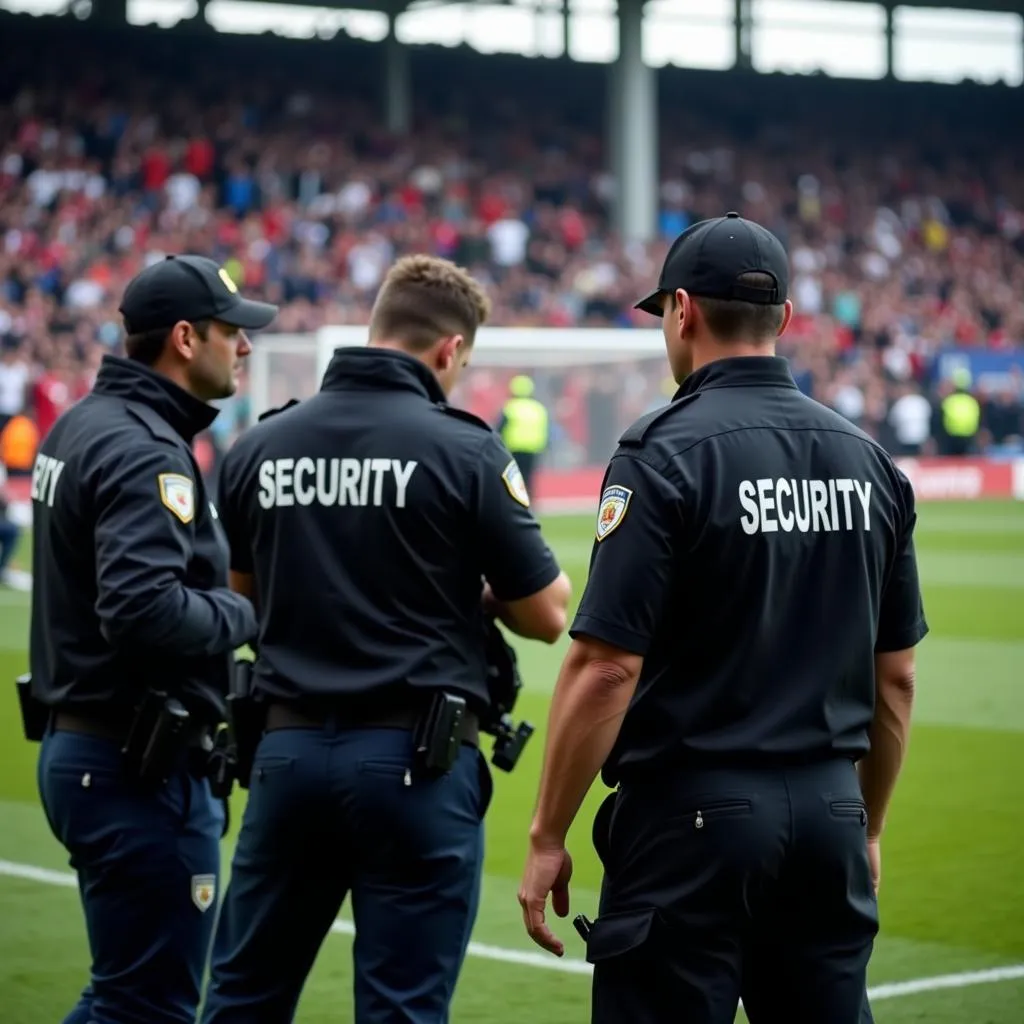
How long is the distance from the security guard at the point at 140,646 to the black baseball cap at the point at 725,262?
1.23 meters

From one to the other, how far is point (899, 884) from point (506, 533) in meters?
3.70

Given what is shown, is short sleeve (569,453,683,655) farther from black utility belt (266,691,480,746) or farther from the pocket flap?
black utility belt (266,691,480,746)

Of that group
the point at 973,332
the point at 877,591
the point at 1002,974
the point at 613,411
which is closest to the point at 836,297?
the point at 973,332

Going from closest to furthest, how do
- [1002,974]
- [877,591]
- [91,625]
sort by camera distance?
[877,591], [91,625], [1002,974]

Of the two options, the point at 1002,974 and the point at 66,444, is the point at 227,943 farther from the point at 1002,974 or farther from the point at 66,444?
the point at 1002,974

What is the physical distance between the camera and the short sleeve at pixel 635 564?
3131 mm

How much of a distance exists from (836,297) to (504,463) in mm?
32661

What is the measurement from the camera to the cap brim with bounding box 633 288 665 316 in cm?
344

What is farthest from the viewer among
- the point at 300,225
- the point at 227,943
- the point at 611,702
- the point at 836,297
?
the point at 836,297

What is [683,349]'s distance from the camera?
3385 millimetres

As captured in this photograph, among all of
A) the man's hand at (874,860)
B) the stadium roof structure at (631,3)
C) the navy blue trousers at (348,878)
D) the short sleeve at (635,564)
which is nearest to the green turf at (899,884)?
the navy blue trousers at (348,878)

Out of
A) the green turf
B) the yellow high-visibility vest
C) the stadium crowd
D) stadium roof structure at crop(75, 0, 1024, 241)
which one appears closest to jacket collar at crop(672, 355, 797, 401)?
the green turf

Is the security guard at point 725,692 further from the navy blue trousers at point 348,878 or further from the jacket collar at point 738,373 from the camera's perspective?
the navy blue trousers at point 348,878

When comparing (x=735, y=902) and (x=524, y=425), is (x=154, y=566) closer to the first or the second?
(x=735, y=902)
